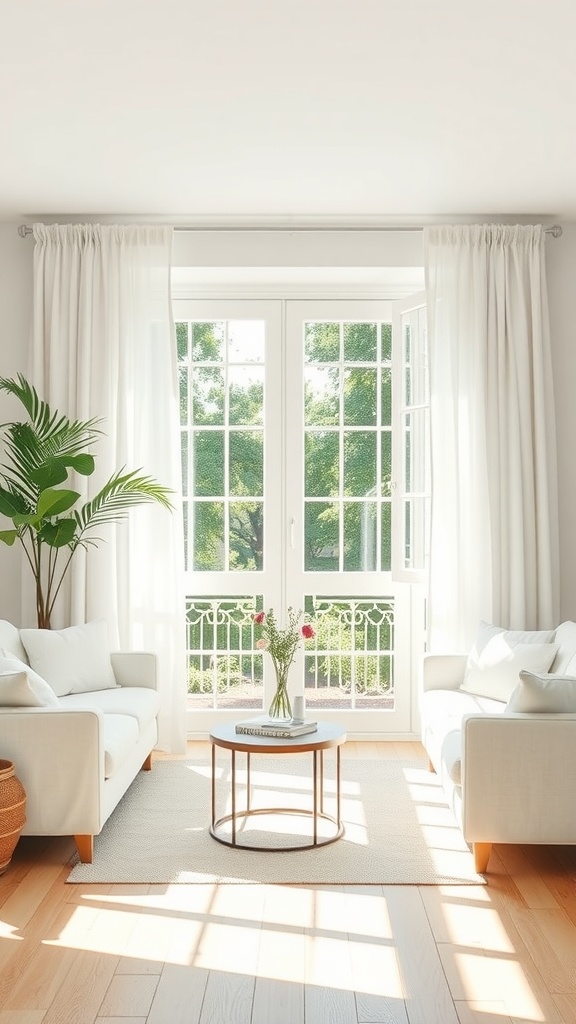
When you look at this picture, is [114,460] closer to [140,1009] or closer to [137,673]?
[137,673]

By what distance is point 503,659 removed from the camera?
16.0 ft

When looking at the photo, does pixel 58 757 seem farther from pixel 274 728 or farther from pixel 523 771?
pixel 523 771

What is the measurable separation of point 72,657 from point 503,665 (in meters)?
2.09

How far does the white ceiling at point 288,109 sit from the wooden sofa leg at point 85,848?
113 inches

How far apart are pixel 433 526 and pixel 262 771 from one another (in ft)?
5.23

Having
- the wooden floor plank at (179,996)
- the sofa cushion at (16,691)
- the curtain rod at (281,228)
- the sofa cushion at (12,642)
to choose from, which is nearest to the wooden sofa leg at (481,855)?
the wooden floor plank at (179,996)

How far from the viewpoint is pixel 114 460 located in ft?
18.2

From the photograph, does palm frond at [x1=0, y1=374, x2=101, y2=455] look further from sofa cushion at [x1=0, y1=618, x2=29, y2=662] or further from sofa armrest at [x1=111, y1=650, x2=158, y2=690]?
sofa armrest at [x1=111, y1=650, x2=158, y2=690]

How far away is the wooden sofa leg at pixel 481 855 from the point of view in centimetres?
376

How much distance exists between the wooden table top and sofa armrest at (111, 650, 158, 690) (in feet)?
3.35

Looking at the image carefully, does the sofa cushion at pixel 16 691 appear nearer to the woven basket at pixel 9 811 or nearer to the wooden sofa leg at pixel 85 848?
the woven basket at pixel 9 811

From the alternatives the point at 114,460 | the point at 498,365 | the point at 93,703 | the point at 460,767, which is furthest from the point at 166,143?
the point at 460,767

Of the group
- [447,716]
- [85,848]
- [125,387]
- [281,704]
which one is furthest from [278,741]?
[125,387]

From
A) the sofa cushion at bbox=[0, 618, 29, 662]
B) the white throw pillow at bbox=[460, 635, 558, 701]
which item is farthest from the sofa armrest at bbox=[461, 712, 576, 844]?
the sofa cushion at bbox=[0, 618, 29, 662]
